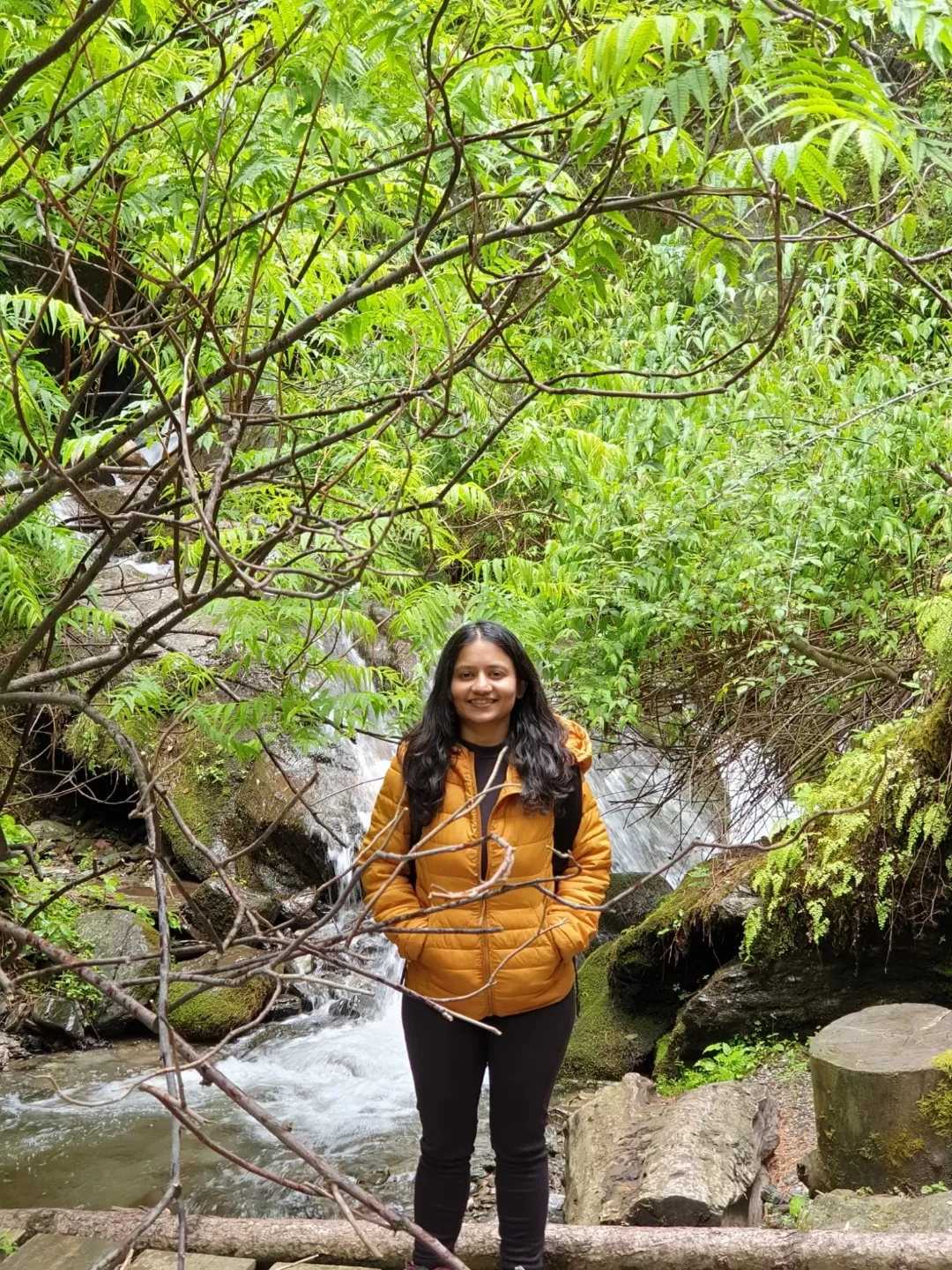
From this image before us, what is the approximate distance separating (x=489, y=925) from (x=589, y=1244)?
130 centimetres

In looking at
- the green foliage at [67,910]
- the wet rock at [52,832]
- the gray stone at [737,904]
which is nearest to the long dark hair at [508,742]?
the green foliage at [67,910]

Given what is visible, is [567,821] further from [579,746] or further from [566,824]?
[579,746]

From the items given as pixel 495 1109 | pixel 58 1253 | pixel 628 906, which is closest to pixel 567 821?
pixel 495 1109

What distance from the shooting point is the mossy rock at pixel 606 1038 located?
7.26m

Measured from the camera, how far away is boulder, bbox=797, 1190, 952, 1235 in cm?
371

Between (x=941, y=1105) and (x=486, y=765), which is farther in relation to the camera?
(x=941, y=1105)

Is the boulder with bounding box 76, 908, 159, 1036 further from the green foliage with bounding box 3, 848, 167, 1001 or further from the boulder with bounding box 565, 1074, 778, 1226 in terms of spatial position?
the boulder with bounding box 565, 1074, 778, 1226

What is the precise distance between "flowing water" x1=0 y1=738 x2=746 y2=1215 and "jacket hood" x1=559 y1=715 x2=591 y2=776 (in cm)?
158

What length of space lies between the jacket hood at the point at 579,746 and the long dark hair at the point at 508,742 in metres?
0.03

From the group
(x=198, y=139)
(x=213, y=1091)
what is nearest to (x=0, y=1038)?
(x=213, y=1091)

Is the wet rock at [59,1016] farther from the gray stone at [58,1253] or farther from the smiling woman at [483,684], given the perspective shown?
the smiling woman at [483,684]

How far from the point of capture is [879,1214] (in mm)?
3846

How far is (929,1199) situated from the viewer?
152 inches

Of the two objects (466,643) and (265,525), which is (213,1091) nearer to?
(265,525)
